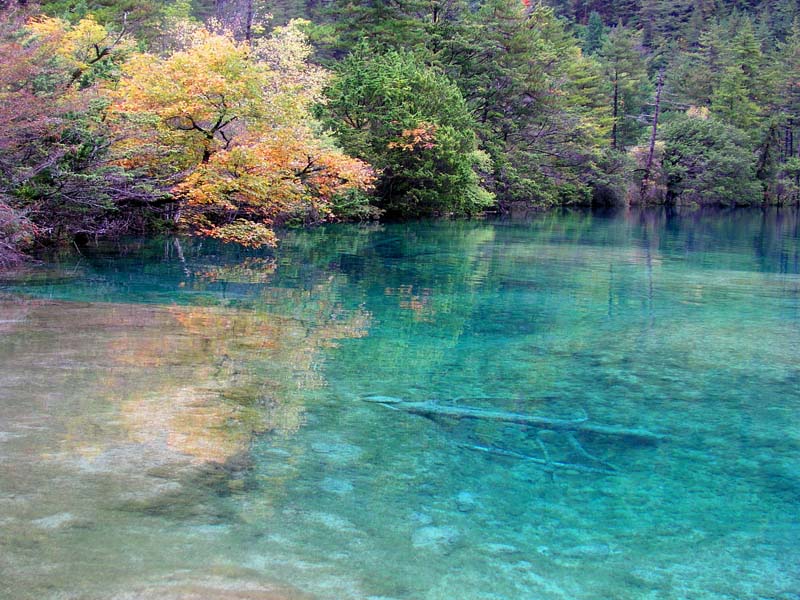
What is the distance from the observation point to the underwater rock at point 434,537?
4.51 m

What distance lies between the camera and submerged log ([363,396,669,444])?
6.56 m

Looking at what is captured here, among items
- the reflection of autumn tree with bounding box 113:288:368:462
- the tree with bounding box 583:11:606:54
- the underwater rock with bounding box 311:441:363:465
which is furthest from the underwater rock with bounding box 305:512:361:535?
the tree with bounding box 583:11:606:54

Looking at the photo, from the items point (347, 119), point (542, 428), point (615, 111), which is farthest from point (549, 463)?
point (615, 111)

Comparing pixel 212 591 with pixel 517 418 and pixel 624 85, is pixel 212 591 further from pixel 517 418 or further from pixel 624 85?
pixel 624 85

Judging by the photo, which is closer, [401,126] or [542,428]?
[542,428]

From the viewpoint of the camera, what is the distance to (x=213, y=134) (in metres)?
19.9

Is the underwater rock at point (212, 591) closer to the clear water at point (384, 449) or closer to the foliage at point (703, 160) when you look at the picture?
the clear water at point (384, 449)

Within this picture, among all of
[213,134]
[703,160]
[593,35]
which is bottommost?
[213,134]

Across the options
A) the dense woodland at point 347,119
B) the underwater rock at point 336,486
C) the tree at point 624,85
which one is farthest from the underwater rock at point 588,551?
the tree at point 624,85

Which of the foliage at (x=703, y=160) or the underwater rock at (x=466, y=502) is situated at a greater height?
the foliage at (x=703, y=160)

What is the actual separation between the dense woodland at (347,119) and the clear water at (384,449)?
4522 millimetres

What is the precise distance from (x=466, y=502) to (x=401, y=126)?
27.5 metres

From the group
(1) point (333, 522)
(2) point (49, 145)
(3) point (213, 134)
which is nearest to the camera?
(1) point (333, 522)

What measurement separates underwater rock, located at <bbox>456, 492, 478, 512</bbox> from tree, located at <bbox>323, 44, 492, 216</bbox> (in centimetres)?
2610
